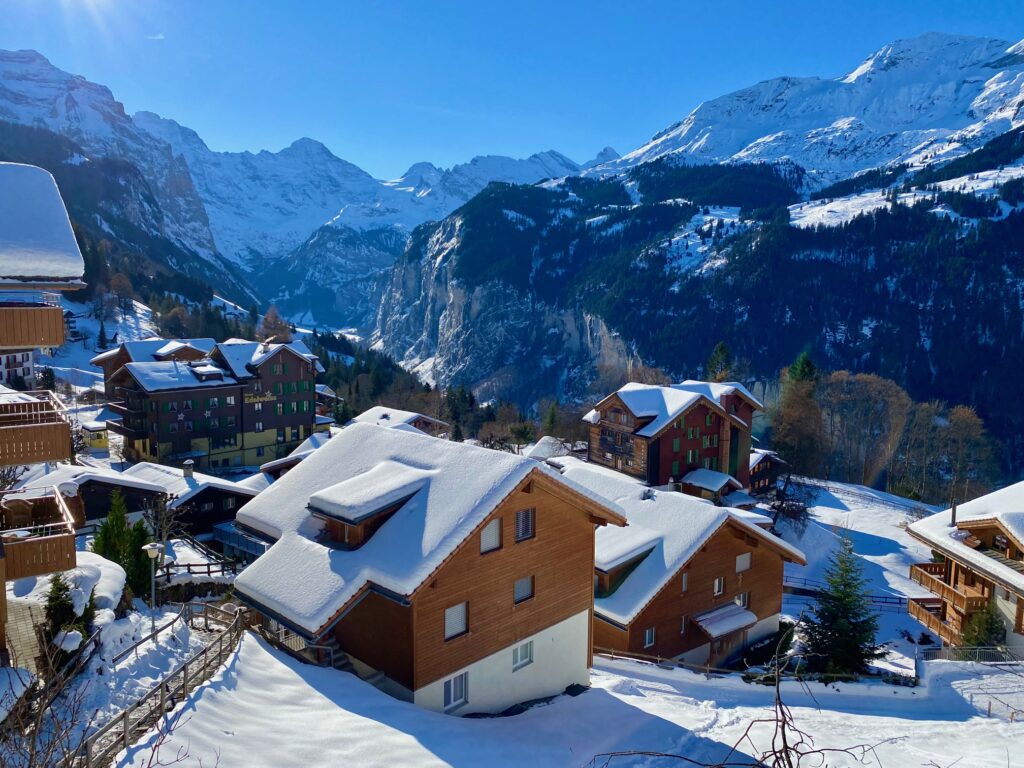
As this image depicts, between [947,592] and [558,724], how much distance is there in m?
19.9

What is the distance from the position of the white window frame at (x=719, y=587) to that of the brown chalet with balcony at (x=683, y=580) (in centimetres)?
4

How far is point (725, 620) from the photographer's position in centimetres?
2675

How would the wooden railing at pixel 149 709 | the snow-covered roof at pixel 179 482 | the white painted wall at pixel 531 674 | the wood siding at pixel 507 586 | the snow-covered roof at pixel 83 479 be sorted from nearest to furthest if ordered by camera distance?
the wooden railing at pixel 149 709
the wood siding at pixel 507 586
the white painted wall at pixel 531 674
the snow-covered roof at pixel 83 479
the snow-covered roof at pixel 179 482

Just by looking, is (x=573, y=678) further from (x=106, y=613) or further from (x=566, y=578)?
(x=106, y=613)

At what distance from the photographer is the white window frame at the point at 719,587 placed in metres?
27.1

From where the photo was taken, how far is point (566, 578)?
1923cm

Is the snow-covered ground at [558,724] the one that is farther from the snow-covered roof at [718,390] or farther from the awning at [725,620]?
the snow-covered roof at [718,390]

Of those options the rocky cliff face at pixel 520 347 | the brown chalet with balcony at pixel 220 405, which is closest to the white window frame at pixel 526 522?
the brown chalet with balcony at pixel 220 405

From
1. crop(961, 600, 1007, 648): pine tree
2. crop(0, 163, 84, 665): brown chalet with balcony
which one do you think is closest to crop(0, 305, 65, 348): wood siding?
crop(0, 163, 84, 665): brown chalet with balcony

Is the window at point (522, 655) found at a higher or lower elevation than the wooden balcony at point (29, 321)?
lower

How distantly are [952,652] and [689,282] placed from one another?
14229cm

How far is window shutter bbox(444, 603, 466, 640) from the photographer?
16000 millimetres

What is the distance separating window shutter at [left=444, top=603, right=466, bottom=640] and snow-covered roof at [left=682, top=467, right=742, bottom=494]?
128 ft

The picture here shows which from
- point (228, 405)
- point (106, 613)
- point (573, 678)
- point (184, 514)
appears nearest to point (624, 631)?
point (573, 678)
